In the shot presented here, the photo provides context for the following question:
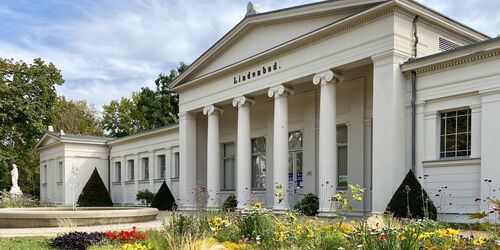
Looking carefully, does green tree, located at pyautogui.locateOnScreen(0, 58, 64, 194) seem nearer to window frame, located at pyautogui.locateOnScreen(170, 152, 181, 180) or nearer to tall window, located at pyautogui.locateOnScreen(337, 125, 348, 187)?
window frame, located at pyautogui.locateOnScreen(170, 152, 181, 180)

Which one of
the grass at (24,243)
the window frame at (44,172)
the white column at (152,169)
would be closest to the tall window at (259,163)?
the white column at (152,169)

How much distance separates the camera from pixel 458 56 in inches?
558

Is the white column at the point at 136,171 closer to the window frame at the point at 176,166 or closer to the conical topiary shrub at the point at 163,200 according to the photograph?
the window frame at the point at 176,166

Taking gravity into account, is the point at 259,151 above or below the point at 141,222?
above

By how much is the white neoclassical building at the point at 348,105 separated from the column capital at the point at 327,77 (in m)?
0.05

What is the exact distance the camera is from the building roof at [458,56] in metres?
13.4

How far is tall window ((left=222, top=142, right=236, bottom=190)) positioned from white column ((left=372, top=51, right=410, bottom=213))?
526 inches

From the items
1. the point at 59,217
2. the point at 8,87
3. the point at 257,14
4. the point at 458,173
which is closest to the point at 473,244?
the point at 458,173

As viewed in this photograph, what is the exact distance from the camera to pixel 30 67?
38.5 meters

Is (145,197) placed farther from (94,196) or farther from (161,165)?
(94,196)

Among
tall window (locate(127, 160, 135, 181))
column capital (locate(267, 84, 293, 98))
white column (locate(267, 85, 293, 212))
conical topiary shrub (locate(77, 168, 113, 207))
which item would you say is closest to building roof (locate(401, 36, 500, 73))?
column capital (locate(267, 84, 293, 98))

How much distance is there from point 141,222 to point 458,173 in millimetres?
10493

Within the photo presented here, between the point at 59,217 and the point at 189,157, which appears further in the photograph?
the point at 189,157

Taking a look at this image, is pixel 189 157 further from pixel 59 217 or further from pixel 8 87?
pixel 8 87
